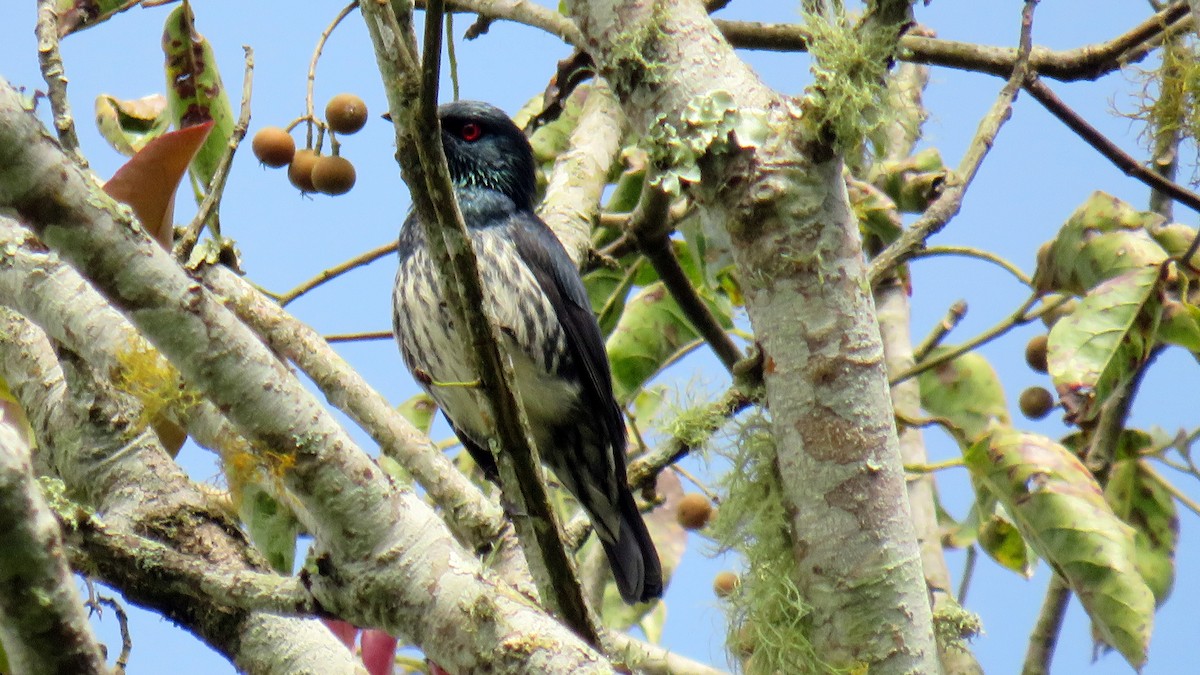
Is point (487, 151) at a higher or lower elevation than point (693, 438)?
higher

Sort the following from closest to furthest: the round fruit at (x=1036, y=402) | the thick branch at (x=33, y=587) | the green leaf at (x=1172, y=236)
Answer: the thick branch at (x=33, y=587) → the green leaf at (x=1172, y=236) → the round fruit at (x=1036, y=402)

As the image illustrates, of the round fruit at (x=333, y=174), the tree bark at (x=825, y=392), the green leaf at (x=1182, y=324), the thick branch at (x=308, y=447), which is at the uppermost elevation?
the round fruit at (x=333, y=174)

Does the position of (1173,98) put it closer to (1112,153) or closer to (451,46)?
(1112,153)

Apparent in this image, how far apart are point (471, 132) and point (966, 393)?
1.84 metres

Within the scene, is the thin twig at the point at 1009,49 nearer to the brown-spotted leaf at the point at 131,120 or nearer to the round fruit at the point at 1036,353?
the round fruit at the point at 1036,353

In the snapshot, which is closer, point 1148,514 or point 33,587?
point 33,587

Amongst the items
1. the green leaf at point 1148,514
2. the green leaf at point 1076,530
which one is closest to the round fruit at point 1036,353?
the green leaf at point 1148,514

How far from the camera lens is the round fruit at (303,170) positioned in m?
3.84

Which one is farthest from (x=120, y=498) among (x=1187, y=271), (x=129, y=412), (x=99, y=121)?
(x=1187, y=271)

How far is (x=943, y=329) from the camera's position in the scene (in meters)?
3.87

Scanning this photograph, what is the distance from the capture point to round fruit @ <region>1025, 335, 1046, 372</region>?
4352mm

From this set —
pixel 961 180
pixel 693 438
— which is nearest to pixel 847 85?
pixel 961 180

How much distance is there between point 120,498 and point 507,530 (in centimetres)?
80

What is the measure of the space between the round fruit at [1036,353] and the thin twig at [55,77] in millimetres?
3070
